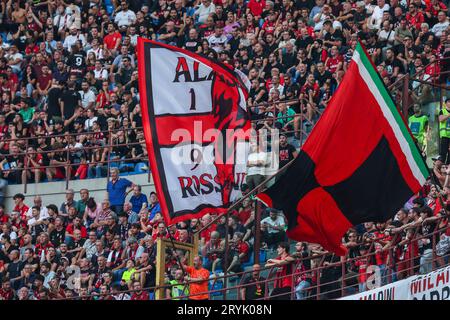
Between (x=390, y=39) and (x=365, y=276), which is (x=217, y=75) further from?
(x=390, y=39)

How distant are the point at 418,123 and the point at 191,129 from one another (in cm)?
354

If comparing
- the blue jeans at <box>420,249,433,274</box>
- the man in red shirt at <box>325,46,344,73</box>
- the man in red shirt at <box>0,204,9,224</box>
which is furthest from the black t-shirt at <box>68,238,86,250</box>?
the blue jeans at <box>420,249,433,274</box>

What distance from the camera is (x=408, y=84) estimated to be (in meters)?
23.1

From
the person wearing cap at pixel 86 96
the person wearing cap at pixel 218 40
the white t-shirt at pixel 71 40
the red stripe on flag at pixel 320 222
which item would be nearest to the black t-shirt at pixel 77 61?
the white t-shirt at pixel 71 40

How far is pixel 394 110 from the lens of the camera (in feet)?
67.1

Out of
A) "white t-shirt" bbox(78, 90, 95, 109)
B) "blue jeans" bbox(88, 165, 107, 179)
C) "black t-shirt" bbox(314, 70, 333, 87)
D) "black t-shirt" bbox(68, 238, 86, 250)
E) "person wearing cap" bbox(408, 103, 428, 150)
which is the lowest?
"black t-shirt" bbox(68, 238, 86, 250)

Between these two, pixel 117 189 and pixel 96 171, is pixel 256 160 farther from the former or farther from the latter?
pixel 96 171

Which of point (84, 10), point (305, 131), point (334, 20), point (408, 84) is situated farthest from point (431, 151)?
point (84, 10)

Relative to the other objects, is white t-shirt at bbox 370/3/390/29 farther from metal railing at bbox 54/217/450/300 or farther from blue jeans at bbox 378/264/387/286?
blue jeans at bbox 378/264/387/286

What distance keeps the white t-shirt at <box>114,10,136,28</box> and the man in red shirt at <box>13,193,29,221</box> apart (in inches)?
212

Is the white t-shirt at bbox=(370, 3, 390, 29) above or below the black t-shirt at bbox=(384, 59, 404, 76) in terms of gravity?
above

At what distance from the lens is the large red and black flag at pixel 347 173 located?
65.8 ft

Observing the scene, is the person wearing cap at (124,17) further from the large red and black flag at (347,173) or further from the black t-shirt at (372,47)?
the large red and black flag at (347,173)

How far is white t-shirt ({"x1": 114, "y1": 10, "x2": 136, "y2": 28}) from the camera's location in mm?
33438
